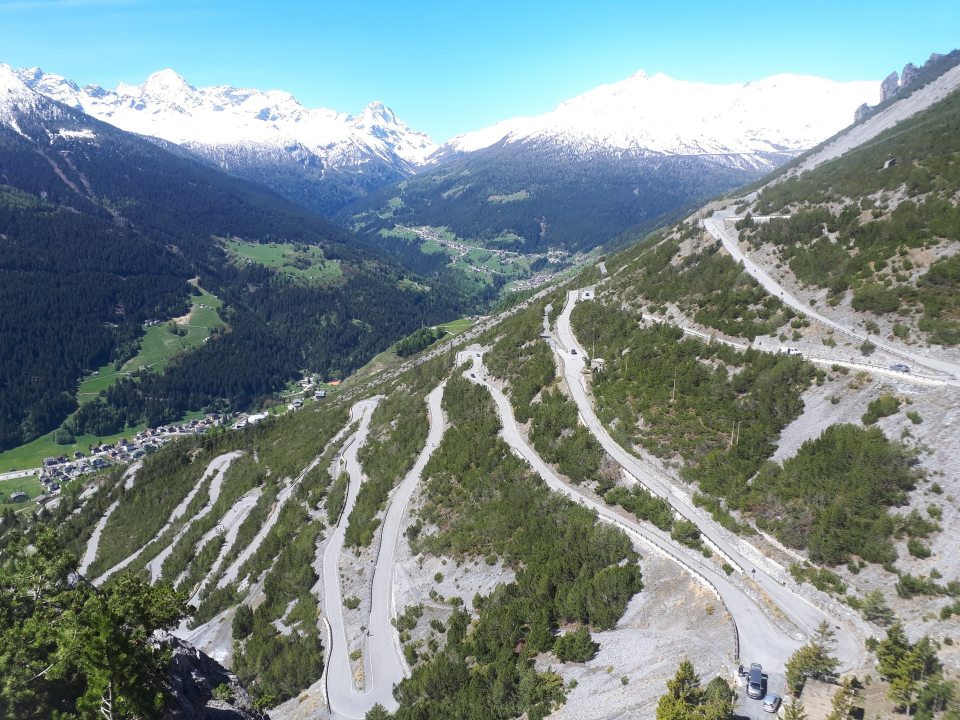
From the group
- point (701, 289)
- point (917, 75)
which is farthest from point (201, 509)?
point (917, 75)

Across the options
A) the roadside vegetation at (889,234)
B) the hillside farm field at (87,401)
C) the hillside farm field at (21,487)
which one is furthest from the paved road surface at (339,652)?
the hillside farm field at (87,401)

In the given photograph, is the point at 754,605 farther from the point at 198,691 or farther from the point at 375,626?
the point at 198,691

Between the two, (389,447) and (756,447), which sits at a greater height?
(389,447)

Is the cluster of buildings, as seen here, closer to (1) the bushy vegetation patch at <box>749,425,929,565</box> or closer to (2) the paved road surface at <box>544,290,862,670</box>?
(2) the paved road surface at <box>544,290,862,670</box>

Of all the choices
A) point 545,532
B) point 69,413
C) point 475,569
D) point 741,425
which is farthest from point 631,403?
point 69,413

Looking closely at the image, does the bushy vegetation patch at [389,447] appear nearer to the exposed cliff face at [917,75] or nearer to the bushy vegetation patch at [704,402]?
the bushy vegetation patch at [704,402]
